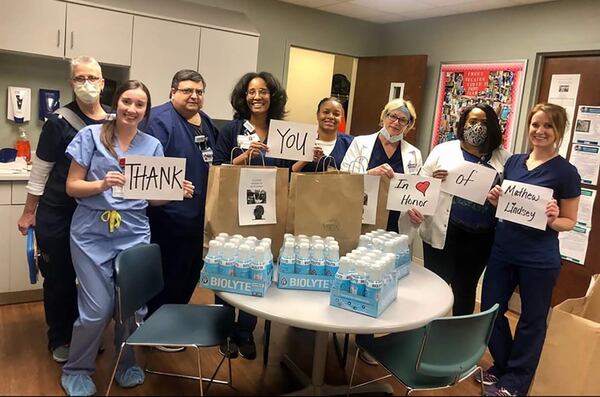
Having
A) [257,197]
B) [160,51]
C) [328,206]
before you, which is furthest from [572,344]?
[160,51]

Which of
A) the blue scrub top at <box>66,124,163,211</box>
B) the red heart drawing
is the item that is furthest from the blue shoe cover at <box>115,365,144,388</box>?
the red heart drawing

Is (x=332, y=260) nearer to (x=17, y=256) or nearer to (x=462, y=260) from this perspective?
(x=462, y=260)

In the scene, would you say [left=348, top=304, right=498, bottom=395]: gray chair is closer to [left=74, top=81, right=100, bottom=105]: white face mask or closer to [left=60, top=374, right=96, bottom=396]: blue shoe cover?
[left=60, top=374, right=96, bottom=396]: blue shoe cover

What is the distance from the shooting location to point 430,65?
15.4ft

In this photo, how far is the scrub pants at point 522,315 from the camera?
244cm

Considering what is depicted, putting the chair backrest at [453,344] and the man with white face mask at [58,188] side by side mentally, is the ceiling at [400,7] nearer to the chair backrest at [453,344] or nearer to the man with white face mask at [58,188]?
the man with white face mask at [58,188]

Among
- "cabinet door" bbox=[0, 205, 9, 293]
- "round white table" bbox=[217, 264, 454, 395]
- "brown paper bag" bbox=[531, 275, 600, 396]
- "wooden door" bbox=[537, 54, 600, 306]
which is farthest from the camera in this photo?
"wooden door" bbox=[537, 54, 600, 306]

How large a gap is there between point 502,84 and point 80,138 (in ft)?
11.1

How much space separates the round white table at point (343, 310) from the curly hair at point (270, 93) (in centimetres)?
109

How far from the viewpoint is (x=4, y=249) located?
3.03 metres

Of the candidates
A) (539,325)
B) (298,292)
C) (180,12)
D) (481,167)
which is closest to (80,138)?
(298,292)

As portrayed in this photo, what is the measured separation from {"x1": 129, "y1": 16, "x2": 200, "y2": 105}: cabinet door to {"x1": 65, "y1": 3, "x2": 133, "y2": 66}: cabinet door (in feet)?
0.24

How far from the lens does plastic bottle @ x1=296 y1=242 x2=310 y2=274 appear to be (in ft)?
6.22

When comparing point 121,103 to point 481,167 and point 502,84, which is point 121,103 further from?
point 502,84
